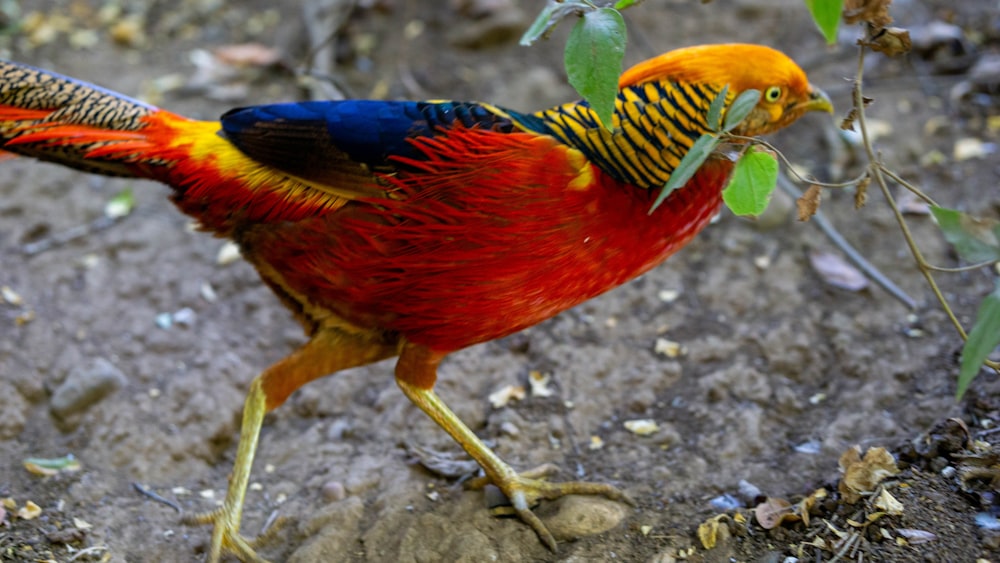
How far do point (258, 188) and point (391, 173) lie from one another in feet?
1.44

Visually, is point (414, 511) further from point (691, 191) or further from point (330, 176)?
point (691, 191)

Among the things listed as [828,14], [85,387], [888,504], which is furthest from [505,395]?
[828,14]

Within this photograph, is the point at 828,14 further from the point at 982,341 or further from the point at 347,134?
the point at 347,134

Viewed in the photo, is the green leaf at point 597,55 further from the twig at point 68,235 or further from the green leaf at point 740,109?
the twig at point 68,235

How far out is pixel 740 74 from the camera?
2.66 metres

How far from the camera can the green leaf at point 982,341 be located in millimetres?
1748

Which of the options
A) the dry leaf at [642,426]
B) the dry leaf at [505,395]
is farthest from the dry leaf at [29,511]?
the dry leaf at [642,426]

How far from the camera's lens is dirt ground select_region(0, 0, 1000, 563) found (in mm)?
2689

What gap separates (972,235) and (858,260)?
1.74 m

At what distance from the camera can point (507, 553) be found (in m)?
2.64

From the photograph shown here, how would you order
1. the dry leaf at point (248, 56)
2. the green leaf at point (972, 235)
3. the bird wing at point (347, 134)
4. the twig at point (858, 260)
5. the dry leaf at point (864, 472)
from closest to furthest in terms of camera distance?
the green leaf at point (972, 235) < the dry leaf at point (864, 472) < the bird wing at point (347, 134) < the twig at point (858, 260) < the dry leaf at point (248, 56)

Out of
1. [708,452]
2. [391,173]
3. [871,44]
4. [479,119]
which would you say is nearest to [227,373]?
[391,173]

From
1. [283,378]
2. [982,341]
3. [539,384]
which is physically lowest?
[539,384]

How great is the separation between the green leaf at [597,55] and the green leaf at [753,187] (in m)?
0.34
